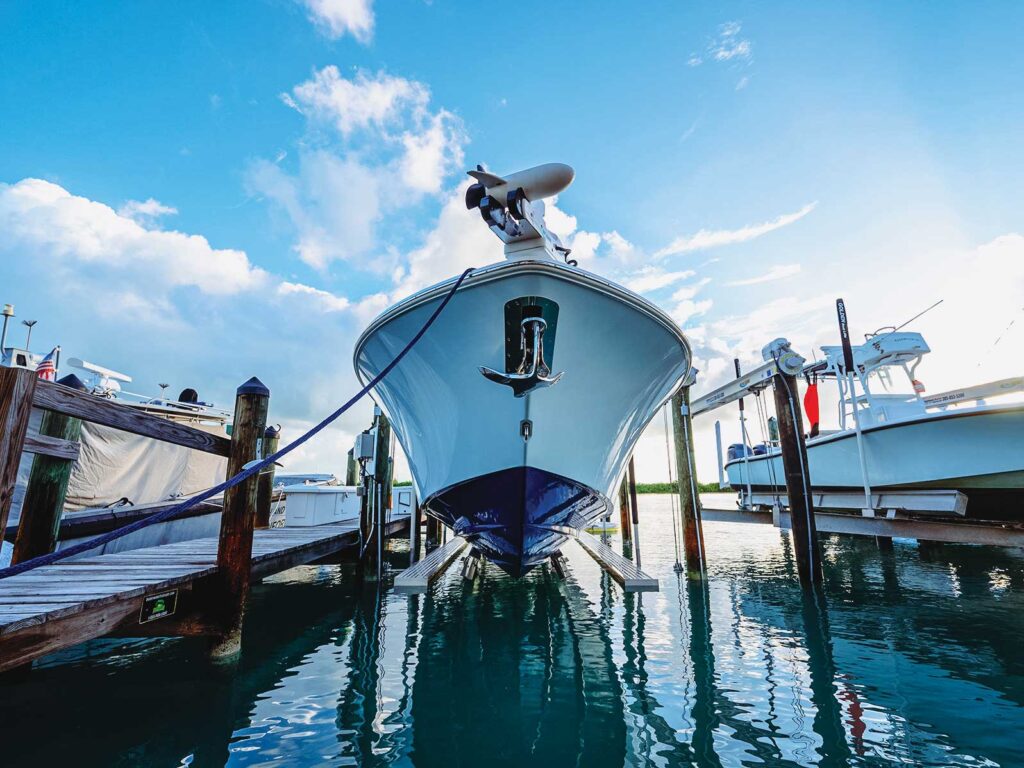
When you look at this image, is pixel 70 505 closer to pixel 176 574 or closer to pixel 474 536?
pixel 176 574

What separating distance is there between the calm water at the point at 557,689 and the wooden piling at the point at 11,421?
134 cm

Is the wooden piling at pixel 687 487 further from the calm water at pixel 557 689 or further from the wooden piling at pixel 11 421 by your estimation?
the wooden piling at pixel 11 421

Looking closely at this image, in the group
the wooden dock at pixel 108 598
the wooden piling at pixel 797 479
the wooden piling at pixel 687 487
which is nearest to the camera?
the wooden dock at pixel 108 598

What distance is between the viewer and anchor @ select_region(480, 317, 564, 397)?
11.6 ft

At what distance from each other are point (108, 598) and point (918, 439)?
932 cm

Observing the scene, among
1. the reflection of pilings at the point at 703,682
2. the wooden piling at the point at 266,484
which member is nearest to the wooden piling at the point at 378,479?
the wooden piling at the point at 266,484

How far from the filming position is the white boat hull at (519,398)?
3676 mm

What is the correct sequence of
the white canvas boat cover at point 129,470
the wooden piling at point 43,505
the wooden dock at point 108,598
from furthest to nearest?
the white canvas boat cover at point 129,470 → the wooden piling at point 43,505 → the wooden dock at point 108,598

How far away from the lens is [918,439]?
729cm

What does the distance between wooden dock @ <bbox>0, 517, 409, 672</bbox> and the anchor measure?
99.8 inches

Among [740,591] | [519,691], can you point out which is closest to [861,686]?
[519,691]

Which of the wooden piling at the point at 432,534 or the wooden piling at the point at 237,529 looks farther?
the wooden piling at the point at 432,534

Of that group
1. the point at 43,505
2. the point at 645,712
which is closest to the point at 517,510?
the point at 645,712

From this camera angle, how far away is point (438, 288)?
3.74m
